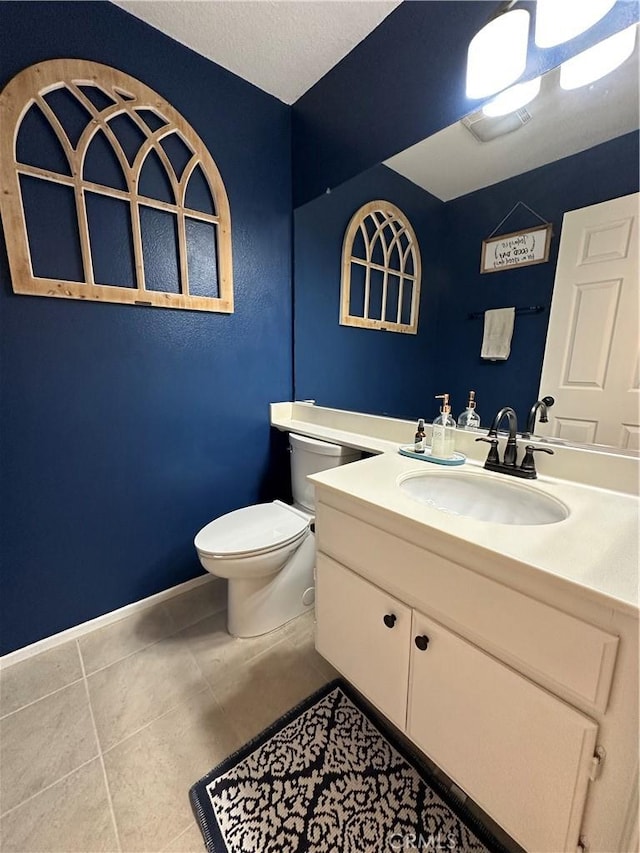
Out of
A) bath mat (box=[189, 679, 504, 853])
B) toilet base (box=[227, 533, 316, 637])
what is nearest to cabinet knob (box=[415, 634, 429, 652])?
bath mat (box=[189, 679, 504, 853])

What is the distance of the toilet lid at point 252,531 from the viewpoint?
4.21 ft

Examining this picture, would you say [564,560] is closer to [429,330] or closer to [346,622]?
[346,622]

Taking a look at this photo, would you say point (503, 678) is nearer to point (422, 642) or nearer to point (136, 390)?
point (422, 642)

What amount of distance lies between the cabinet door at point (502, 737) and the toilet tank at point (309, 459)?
771 millimetres

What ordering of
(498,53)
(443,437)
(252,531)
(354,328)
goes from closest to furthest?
(498,53)
(443,437)
(252,531)
(354,328)


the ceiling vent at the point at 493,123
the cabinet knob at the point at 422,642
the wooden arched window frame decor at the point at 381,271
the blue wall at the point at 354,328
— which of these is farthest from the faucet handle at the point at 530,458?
the ceiling vent at the point at 493,123

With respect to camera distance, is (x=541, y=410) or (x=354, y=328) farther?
(x=354, y=328)

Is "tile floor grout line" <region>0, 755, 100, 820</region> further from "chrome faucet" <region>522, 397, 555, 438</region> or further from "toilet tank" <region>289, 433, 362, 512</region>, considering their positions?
"chrome faucet" <region>522, 397, 555, 438</region>

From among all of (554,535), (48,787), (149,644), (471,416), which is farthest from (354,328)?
(48,787)

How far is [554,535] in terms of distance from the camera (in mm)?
692

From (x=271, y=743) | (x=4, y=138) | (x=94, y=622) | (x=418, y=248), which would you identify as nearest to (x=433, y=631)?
(x=271, y=743)

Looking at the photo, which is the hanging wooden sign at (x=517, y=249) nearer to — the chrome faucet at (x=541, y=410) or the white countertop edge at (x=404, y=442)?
the chrome faucet at (x=541, y=410)

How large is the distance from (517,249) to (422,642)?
47.1 inches

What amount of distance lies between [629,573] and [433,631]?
1.32ft
